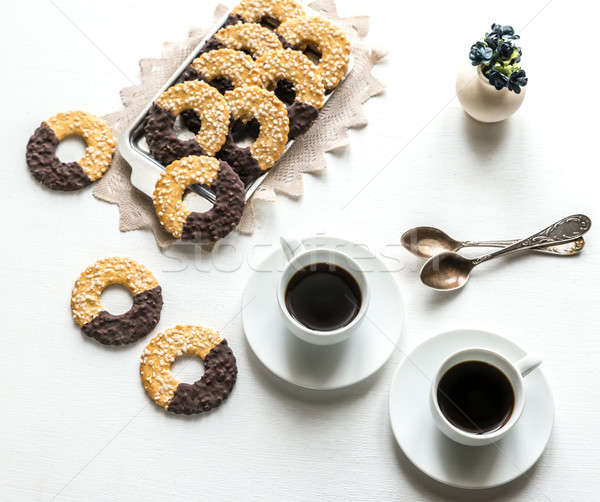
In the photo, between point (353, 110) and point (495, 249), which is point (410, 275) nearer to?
point (495, 249)

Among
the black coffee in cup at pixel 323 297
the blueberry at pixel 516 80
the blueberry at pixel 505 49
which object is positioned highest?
the blueberry at pixel 505 49

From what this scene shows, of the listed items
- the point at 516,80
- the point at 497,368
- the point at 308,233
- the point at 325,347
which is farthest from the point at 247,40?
the point at 497,368

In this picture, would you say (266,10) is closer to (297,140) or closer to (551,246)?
(297,140)

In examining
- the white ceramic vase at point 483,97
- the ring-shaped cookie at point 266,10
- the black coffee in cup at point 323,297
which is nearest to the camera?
the black coffee in cup at point 323,297

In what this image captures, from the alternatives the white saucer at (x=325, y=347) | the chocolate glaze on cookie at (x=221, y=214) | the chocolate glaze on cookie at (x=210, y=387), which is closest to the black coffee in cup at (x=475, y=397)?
the white saucer at (x=325, y=347)

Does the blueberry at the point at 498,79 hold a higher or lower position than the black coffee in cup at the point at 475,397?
higher

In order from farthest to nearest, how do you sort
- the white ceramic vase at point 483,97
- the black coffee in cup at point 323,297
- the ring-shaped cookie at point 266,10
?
the ring-shaped cookie at point 266,10 → the white ceramic vase at point 483,97 → the black coffee in cup at point 323,297

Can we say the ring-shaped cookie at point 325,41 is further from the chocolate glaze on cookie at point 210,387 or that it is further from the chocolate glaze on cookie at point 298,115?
the chocolate glaze on cookie at point 210,387
